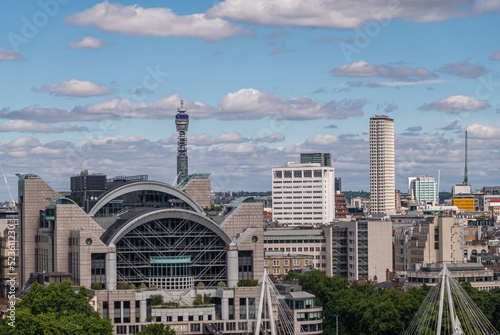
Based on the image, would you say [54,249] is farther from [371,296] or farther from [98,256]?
[371,296]

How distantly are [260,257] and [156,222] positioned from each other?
66.1 ft

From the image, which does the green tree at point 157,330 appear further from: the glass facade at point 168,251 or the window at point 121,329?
the glass facade at point 168,251

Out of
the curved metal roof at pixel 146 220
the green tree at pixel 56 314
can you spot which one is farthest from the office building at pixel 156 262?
the green tree at pixel 56 314

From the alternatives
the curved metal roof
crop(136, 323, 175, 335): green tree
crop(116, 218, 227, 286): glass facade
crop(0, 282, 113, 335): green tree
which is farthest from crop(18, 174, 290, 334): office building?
crop(0, 282, 113, 335): green tree

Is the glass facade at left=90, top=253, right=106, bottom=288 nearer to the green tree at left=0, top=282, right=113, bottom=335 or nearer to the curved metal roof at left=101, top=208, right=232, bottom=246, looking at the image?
the curved metal roof at left=101, top=208, right=232, bottom=246

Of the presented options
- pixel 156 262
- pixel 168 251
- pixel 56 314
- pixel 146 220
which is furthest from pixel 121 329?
pixel 56 314

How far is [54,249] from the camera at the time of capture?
637 ft

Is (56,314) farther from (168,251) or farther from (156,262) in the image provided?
(168,251)

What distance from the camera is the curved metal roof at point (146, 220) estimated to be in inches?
7392

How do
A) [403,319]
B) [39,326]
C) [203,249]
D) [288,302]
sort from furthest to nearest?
[203,249] → [288,302] → [403,319] → [39,326]

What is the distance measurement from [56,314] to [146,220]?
3721 cm

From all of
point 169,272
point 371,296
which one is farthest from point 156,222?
Result: point 371,296

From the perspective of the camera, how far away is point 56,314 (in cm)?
15438

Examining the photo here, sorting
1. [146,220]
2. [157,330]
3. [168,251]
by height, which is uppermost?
[146,220]
